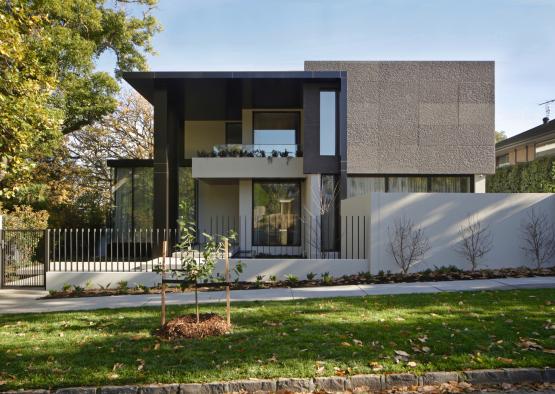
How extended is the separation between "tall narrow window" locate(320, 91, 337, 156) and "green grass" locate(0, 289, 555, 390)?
28.6 feet

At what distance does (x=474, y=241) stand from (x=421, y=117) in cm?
1010

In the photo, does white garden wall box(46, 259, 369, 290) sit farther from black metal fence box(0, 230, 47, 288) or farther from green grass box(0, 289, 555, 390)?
green grass box(0, 289, 555, 390)

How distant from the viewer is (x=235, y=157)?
57.7 feet

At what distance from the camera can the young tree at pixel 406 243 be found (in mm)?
11844

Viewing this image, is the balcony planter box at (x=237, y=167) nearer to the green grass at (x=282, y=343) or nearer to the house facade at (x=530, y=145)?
the green grass at (x=282, y=343)

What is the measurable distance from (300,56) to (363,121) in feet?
15.7

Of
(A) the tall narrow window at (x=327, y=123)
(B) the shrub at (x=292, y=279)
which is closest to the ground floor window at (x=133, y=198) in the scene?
(A) the tall narrow window at (x=327, y=123)

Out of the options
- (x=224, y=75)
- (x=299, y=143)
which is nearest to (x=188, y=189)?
(x=299, y=143)

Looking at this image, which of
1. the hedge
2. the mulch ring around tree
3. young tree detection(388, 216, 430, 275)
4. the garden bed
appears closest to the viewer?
the mulch ring around tree

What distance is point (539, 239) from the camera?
11.9m

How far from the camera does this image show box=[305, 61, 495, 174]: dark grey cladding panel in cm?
2041

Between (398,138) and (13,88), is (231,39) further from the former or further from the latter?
(398,138)

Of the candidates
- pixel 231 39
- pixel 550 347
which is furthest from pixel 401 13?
pixel 550 347

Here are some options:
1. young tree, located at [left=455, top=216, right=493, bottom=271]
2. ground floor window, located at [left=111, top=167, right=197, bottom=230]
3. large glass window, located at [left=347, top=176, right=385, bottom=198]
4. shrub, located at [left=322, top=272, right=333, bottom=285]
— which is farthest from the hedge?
ground floor window, located at [left=111, top=167, right=197, bottom=230]
